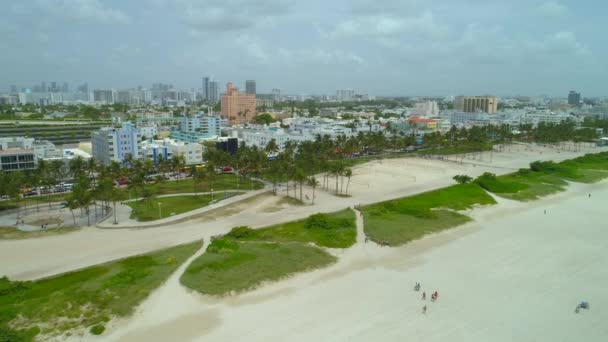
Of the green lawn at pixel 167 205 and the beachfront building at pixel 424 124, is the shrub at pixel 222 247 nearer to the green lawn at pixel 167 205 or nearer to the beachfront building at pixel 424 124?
the green lawn at pixel 167 205

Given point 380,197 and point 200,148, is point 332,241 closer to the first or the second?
point 380,197

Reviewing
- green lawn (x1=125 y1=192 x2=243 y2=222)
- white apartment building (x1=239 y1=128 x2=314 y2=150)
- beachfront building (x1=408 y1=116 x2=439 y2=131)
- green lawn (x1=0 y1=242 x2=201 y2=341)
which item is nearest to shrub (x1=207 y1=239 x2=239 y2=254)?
green lawn (x1=0 y1=242 x2=201 y2=341)

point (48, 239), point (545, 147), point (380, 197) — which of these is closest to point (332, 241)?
point (380, 197)

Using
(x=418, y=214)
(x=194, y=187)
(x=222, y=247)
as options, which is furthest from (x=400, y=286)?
(x=194, y=187)

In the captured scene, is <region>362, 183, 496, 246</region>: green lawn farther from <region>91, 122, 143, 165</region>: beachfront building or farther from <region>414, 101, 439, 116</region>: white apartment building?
<region>414, 101, 439, 116</region>: white apartment building

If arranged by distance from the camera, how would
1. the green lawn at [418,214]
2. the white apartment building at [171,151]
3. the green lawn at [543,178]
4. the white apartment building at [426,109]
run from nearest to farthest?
the green lawn at [418,214], the green lawn at [543,178], the white apartment building at [171,151], the white apartment building at [426,109]

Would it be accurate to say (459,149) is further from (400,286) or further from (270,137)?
(400,286)

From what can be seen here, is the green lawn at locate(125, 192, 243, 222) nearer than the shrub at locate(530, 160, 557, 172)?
Yes

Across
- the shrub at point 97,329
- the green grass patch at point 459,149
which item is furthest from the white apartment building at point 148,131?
the shrub at point 97,329
